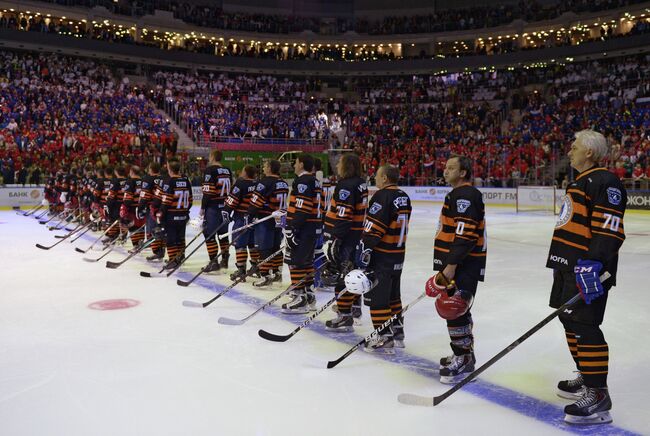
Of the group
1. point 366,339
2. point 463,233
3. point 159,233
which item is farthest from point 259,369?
point 159,233

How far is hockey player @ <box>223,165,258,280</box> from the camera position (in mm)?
8148

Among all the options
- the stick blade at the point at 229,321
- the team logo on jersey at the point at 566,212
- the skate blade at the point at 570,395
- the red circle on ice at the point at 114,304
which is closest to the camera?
the team logo on jersey at the point at 566,212

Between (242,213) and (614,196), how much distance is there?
5687mm

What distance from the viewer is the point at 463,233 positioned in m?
3.98

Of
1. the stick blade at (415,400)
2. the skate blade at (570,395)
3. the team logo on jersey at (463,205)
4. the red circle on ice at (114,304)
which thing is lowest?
the red circle on ice at (114,304)

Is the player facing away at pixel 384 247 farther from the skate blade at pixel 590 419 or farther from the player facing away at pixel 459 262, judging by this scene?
the skate blade at pixel 590 419

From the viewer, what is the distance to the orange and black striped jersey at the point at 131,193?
10539mm

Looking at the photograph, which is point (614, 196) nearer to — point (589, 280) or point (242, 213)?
point (589, 280)

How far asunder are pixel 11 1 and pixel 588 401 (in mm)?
36771

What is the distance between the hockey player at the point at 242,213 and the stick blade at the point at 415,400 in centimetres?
457

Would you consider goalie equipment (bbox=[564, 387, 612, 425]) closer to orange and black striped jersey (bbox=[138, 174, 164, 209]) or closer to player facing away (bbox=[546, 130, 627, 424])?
player facing away (bbox=[546, 130, 627, 424])

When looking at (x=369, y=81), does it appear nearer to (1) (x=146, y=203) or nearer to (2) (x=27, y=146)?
(2) (x=27, y=146)

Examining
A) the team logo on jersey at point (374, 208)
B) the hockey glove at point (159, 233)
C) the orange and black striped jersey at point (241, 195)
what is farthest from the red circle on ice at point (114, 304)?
the team logo on jersey at point (374, 208)

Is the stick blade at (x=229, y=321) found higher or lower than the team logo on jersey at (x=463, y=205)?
lower
